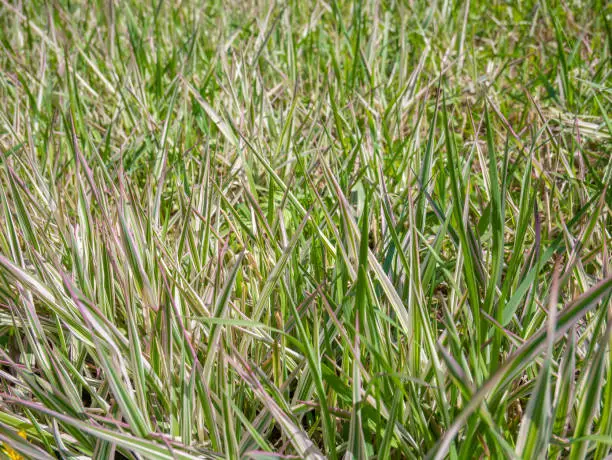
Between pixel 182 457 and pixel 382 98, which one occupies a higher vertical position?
pixel 382 98

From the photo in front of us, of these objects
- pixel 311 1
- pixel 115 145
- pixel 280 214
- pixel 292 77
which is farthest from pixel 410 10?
pixel 280 214

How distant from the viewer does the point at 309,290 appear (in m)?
1.14

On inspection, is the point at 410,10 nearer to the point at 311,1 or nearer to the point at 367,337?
the point at 311,1

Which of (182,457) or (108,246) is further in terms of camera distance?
(108,246)

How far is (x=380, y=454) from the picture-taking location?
821 millimetres

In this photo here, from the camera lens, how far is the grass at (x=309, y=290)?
83 cm

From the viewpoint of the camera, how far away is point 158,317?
99 centimetres

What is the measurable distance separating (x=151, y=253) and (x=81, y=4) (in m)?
2.08

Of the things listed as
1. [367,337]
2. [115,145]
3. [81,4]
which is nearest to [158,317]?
[367,337]

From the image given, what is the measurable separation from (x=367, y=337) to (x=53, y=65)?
68.7 inches

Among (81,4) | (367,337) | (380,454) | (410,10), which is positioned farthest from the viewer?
(81,4)

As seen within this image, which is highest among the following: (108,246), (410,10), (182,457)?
(410,10)

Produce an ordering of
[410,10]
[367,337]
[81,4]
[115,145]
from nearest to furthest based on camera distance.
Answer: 1. [367,337]
2. [115,145]
3. [410,10]
4. [81,4]

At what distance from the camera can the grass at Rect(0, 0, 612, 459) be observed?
0.83 metres
